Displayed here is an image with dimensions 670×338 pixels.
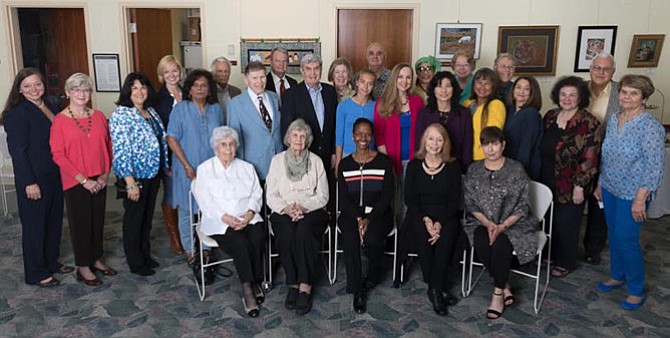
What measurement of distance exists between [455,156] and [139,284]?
2269mm

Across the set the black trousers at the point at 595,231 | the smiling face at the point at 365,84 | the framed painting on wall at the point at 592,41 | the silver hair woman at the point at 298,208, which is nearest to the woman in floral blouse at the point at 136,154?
the silver hair woman at the point at 298,208

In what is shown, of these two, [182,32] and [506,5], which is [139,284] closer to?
[506,5]

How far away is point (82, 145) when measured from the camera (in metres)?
3.45

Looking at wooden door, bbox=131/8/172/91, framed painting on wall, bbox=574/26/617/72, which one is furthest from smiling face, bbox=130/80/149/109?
framed painting on wall, bbox=574/26/617/72

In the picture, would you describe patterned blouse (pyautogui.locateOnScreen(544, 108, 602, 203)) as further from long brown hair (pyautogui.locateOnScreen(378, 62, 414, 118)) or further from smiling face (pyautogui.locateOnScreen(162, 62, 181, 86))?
smiling face (pyautogui.locateOnScreen(162, 62, 181, 86))

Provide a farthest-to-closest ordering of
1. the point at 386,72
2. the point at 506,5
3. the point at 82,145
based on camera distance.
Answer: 1. the point at 506,5
2. the point at 386,72
3. the point at 82,145

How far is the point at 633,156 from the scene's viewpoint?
327cm

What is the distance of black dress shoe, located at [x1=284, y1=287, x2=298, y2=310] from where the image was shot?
135 inches

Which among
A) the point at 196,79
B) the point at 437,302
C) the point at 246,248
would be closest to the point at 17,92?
the point at 196,79

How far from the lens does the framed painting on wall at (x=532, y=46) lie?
6312mm

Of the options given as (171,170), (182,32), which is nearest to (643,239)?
(171,170)

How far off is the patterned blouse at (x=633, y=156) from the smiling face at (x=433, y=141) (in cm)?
102

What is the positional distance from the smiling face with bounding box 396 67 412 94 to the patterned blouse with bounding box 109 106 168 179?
5.34ft

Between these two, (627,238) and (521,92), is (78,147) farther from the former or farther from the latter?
(627,238)
